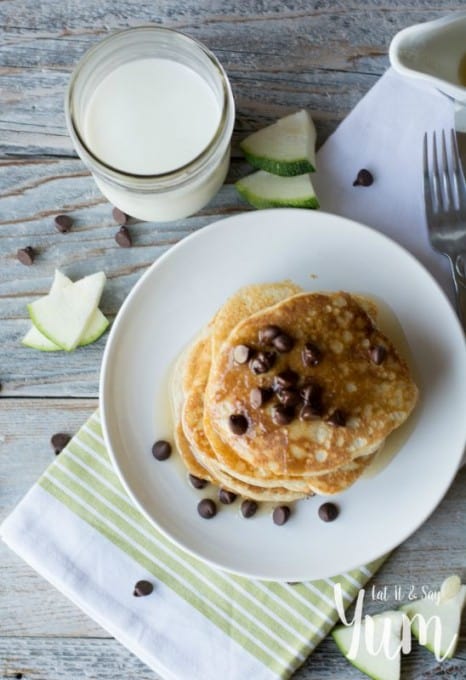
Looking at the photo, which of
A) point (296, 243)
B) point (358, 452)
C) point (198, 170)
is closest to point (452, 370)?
point (358, 452)

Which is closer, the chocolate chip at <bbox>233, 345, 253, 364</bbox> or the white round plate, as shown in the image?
the chocolate chip at <bbox>233, 345, 253, 364</bbox>

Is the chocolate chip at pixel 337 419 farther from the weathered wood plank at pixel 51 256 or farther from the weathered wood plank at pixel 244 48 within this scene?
the weathered wood plank at pixel 244 48

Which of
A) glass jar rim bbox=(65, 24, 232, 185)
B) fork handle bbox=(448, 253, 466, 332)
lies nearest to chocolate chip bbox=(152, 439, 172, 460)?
glass jar rim bbox=(65, 24, 232, 185)

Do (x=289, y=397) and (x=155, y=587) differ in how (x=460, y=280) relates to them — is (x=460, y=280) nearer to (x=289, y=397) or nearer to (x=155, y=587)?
(x=289, y=397)

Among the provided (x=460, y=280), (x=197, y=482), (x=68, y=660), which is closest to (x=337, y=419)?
(x=197, y=482)

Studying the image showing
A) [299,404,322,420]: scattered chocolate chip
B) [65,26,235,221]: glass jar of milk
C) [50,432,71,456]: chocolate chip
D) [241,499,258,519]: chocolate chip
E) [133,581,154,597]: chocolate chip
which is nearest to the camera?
[299,404,322,420]: scattered chocolate chip

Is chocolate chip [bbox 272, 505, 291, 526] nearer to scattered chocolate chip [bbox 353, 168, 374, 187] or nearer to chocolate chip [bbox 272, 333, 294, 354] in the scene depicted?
chocolate chip [bbox 272, 333, 294, 354]

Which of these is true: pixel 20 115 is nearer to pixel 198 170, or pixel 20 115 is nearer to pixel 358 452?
pixel 198 170
